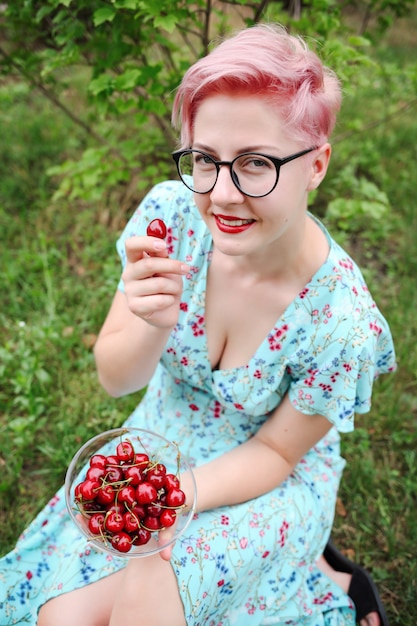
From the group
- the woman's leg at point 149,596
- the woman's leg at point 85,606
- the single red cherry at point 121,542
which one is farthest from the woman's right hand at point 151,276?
the woman's leg at point 85,606

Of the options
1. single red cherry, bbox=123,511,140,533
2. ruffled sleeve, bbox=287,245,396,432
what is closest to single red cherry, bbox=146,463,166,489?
single red cherry, bbox=123,511,140,533

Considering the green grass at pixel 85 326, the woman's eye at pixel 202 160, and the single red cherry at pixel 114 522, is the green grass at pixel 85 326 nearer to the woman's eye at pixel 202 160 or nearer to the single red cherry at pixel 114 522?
the single red cherry at pixel 114 522

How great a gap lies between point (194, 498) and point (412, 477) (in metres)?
1.30

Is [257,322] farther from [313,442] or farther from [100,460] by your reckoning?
[100,460]

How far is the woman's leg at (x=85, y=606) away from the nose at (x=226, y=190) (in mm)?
1198

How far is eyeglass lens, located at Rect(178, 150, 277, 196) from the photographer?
140cm

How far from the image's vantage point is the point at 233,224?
1.49m

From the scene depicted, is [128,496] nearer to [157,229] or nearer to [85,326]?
[157,229]

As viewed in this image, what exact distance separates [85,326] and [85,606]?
5.14 feet

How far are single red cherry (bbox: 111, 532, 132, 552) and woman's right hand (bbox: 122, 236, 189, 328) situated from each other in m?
0.57

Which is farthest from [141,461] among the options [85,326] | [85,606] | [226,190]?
[85,326]

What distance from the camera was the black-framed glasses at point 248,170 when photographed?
139 centimetres

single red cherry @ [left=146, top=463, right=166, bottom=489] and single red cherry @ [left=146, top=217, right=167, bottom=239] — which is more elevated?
single red cherry @ [left=146, top=217, right=167, bottom=239]

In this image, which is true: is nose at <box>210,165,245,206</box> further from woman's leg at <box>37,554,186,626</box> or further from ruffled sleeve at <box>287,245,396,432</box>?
woman's leg at <box>37,554,186,626</box>
